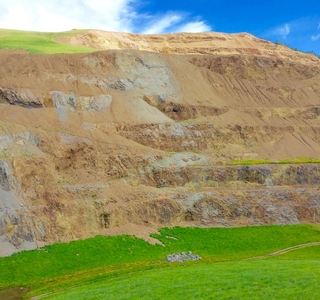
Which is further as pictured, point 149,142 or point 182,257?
point 149,142

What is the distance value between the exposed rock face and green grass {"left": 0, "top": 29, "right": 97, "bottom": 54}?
566 inches

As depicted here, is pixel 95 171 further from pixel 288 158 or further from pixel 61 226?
pixel 288 158

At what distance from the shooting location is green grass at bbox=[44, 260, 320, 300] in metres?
16.5

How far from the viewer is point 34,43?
90.8 m

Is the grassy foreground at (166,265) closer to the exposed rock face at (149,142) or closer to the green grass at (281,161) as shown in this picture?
the exposed rock face at (149,142)

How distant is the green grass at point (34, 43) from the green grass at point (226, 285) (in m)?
66.7

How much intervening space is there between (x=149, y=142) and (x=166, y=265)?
89.9 feet

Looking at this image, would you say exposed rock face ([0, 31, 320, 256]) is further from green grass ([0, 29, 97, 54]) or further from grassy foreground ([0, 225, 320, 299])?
green grass ([0, 29, 97, 54])

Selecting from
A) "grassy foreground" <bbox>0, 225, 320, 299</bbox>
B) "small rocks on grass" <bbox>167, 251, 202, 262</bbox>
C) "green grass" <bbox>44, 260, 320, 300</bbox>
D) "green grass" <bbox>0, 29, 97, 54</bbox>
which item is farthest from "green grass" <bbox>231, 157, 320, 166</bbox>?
"green grass" <bbox>0, 29, 97, 54</bbox>

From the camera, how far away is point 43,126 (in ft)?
167

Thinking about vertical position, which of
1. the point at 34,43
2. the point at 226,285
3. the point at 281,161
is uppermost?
the point at 34,43

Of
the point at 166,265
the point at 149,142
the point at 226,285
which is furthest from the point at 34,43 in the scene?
the point at 226,285

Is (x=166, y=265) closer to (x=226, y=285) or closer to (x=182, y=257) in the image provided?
(x=182, y=257)

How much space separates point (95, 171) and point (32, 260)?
1555 cm
